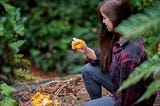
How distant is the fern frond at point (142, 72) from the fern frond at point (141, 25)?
191 millimetres

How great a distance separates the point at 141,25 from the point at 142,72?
238 millimetres

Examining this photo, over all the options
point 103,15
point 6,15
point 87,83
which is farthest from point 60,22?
point 103,15

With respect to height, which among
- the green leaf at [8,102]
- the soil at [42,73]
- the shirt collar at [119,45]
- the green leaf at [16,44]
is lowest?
the soil at [42,73]

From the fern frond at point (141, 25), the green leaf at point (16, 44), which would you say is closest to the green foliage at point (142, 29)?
the fern frond at point (141, 25)

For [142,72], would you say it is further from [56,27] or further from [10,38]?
[56,27]

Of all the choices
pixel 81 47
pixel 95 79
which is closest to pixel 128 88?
pixel 81 47

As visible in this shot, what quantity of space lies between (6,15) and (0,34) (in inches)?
16.4

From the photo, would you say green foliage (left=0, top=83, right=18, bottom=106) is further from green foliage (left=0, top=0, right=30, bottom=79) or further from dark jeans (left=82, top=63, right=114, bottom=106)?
green foliage (left=0, top=0, right=30, bottom=79)

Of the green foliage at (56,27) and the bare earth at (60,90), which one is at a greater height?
the bare earth at (60,90)

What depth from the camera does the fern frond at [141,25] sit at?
2451mm

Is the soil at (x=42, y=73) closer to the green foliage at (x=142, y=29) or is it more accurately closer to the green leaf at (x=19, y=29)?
the green leaf at (x=19, y=29)

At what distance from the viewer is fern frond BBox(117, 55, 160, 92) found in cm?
252

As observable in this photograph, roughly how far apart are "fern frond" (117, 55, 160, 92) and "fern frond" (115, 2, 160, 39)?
191 millimetres

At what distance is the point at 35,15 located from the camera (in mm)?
8688
